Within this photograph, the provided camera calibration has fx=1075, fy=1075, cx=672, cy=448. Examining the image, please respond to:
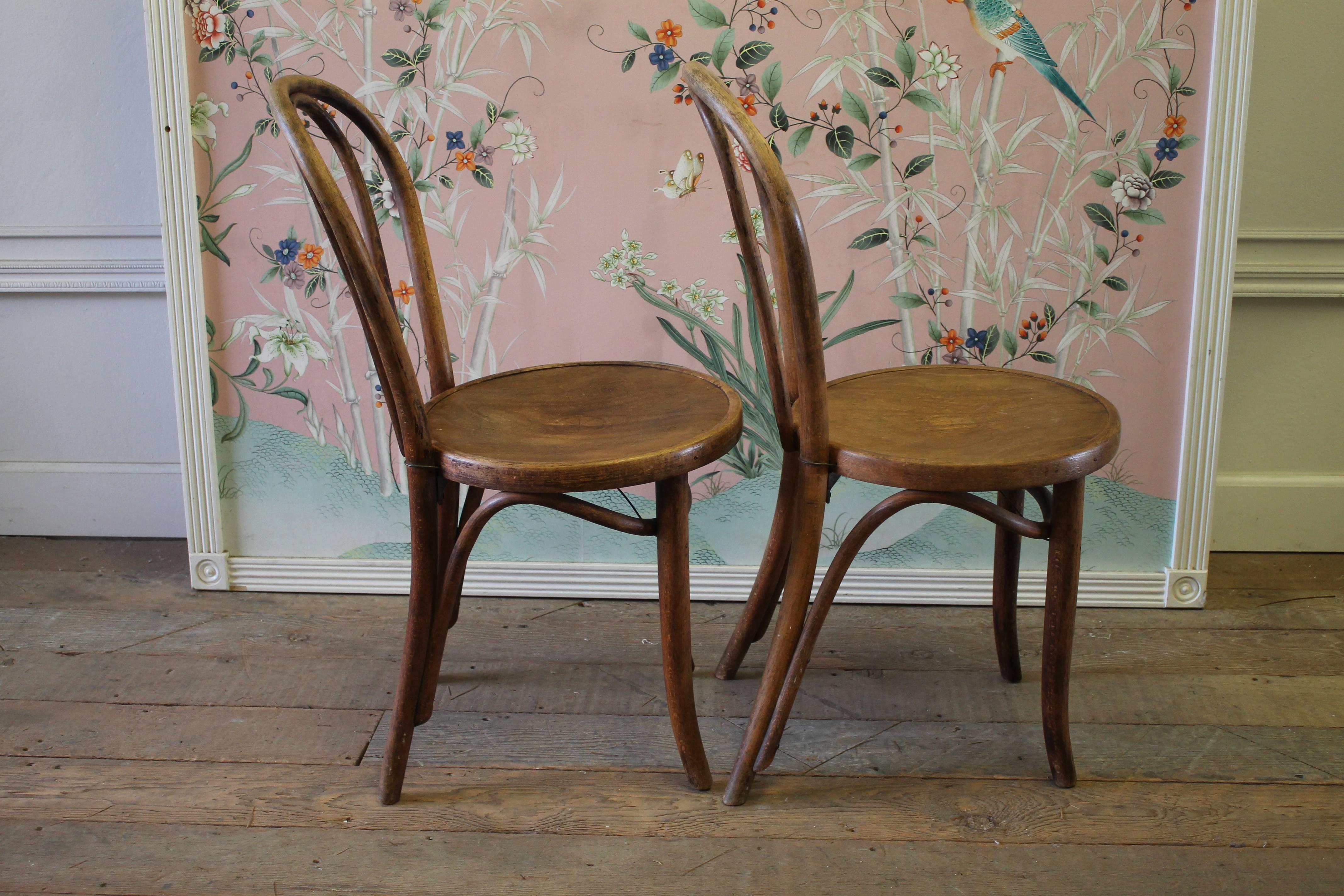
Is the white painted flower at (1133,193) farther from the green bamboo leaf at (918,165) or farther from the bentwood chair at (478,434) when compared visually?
the bentwood chair at (478,434)

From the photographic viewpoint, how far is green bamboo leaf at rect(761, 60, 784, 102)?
166 cm

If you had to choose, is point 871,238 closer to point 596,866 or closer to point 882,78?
point 882,78

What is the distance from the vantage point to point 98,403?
2053 millimetres

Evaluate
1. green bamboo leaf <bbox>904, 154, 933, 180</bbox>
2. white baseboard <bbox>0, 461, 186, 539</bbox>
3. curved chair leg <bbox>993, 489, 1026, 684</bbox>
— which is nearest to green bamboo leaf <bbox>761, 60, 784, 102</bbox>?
green bamboo leaf <bbox>904, 154, 933, 180</bbox>

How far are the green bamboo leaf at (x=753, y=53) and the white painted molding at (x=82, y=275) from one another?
43.7 inches

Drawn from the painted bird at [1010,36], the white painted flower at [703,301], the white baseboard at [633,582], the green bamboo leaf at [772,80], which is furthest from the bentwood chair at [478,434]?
the painted bird at [1010,36]

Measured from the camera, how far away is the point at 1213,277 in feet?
5.59

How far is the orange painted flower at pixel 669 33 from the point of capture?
1.65 meters

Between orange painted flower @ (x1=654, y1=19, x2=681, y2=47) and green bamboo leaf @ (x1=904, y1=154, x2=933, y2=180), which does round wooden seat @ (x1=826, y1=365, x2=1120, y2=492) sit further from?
orange painted flower @ (x1=654, y1=19, x2=681, y2=47)

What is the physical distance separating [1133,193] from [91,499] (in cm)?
196

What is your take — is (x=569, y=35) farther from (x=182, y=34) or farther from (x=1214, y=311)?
(x=1214, y=311)

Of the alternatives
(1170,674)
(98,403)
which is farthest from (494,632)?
(1170,674)

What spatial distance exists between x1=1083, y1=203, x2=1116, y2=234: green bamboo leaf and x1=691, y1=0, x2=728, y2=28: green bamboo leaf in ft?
2.10

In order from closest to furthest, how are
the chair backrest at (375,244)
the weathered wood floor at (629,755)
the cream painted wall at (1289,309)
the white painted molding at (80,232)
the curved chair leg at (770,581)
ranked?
the chair backrest at (375,244), the weathered wood floor at (629,755), the curved chair leg at (770,581), the cream painted wall at (1289,309), the white painted molding at (80,232)
